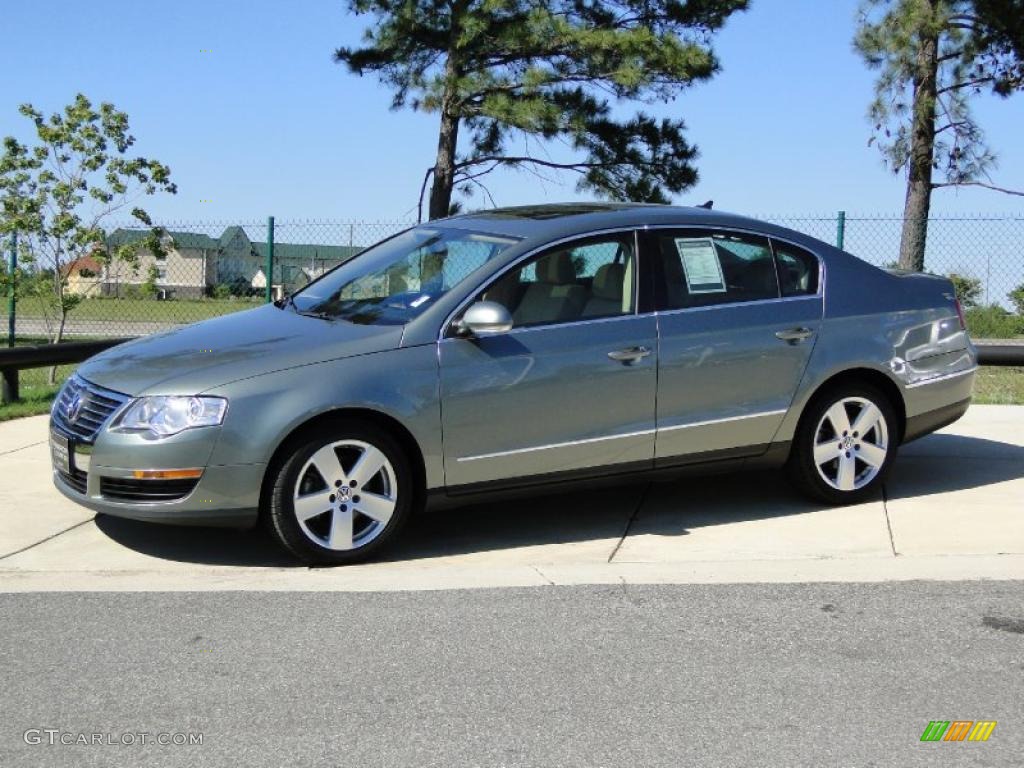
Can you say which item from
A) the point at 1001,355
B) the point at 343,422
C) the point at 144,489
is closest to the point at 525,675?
the point at 343,422

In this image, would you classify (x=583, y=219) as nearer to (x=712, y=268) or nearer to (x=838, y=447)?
(x=712, y=268)

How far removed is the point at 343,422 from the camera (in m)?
5.91

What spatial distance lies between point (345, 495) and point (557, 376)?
1.17 m

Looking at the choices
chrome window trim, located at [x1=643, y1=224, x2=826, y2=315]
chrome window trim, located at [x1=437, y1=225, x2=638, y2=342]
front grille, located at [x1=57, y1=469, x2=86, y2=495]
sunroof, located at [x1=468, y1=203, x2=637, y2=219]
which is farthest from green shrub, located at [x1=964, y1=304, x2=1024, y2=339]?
front grille, located at [x1=57, y1=469, x2=86, y2=495]

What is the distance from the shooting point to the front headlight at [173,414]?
571 centimetres

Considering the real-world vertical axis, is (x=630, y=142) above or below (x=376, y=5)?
below

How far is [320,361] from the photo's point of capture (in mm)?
5914

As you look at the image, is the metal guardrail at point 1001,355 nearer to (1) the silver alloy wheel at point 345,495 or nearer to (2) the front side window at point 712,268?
(2) the front side window at point 712,268

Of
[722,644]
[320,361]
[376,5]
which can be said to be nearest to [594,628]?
[722,644]

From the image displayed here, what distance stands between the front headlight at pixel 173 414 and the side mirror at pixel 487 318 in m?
1.18

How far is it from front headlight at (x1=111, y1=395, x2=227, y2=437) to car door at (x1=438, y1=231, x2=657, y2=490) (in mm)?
1046

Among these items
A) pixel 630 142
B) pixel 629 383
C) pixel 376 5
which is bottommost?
pixel 629 383

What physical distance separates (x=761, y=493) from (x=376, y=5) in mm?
15068

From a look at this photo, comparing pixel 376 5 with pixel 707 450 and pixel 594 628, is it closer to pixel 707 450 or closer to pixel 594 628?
pixel 707 450
